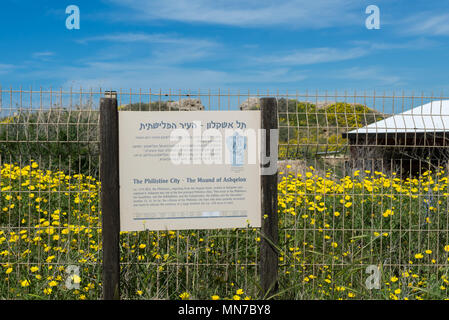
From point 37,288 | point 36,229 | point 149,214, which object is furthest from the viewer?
point 36,229

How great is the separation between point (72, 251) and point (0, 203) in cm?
168

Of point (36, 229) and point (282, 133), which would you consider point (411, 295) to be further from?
point (36, 229)

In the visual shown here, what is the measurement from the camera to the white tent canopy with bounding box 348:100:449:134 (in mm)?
5137

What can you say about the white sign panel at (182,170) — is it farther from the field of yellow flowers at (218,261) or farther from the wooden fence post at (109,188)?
the field of yellow flowers at (218,261)

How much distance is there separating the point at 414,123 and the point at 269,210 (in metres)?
2.36

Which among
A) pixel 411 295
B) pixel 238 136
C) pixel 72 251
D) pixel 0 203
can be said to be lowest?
pixel 411 295

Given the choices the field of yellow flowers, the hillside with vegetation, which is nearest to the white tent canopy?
the hillside with vegetation

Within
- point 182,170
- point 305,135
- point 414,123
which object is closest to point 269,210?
point 182,170

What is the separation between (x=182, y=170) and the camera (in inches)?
163

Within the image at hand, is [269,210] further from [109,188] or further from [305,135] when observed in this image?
[109,188]

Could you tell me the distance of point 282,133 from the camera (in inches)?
193

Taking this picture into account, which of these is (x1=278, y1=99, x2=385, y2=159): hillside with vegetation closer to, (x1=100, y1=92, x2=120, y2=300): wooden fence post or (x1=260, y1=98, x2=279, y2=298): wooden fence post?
(x1=260, y1=98, x2=279, y2=298): wooden fence post
